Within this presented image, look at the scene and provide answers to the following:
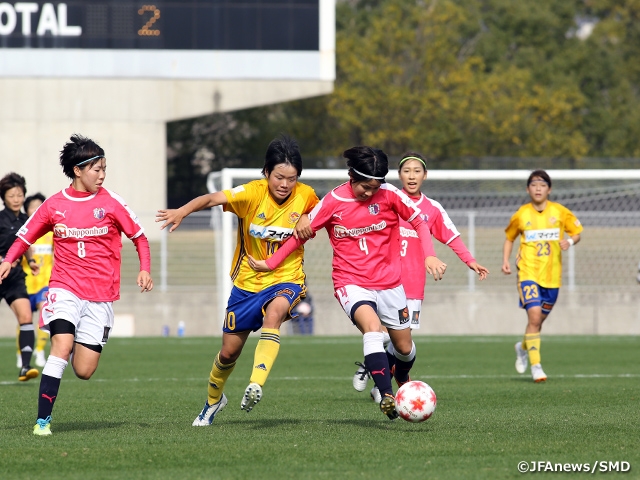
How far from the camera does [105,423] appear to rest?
7938 millimetres

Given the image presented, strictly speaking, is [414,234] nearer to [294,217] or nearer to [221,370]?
[294,217]

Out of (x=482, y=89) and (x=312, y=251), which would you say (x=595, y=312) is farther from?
(x=482, y=89)

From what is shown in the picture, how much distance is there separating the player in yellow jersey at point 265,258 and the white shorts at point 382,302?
1.02 ft

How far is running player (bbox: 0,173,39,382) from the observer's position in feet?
37.3

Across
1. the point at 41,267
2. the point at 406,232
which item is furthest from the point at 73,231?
the point at 41,267

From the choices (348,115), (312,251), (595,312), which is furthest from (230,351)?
(348,115)

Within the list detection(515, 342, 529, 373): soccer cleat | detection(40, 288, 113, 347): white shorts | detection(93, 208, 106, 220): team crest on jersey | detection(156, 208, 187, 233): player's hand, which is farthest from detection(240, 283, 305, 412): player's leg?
detection(515, 342, 529, 373): soccer cleat

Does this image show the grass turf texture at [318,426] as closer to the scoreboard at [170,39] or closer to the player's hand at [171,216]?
the player's hand at [171,216]

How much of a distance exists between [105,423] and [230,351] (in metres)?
1.15

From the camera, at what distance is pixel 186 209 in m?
7.05

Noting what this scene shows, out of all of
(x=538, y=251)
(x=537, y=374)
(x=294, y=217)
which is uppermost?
(x=294, y=217)

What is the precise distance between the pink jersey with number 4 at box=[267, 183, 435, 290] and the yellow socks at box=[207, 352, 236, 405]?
97cm

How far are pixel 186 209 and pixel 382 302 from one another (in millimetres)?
1596

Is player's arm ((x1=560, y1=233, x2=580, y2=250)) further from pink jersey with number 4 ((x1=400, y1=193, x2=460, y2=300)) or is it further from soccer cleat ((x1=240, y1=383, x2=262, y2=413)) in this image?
soccer cleat ((x1=240, y1=383, x2=262, y2=413))
